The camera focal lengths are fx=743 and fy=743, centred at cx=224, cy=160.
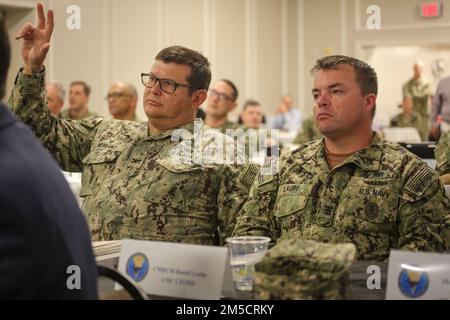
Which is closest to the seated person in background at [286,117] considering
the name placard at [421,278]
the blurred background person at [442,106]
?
the blurred background person at [442,106]

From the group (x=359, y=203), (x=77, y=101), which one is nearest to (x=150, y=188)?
(x=359, y=203)

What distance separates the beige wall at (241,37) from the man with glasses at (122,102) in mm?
1827

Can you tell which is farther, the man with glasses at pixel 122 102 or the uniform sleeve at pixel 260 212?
the man with glasses at pixel 122 102

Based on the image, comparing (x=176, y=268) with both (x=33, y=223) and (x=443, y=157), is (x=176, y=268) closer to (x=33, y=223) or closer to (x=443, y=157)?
(x=33, y=223)

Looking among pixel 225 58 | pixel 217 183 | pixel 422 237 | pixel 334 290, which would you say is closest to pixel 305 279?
pixel 334 290

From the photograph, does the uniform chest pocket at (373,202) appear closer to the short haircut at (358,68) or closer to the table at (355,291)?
the short haircut at (358,68)

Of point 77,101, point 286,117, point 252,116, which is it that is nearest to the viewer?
point 77,101

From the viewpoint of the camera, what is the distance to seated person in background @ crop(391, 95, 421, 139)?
1020 centimetres

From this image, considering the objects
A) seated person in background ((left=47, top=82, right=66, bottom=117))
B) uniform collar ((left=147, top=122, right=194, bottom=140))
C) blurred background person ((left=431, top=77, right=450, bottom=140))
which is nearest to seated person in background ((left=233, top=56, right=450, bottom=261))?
uniform collar ((left=147, top=122, right=194, bottom=140))

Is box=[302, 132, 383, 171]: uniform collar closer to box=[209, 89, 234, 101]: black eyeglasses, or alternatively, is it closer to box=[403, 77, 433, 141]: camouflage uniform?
box=[209, 89, 234, 101]: black eyeglasses

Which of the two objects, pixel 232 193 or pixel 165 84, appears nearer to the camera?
pixel 232 193

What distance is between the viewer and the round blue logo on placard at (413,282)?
139 centimetres

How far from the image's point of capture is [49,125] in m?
2.65

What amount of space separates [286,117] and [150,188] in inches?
370
